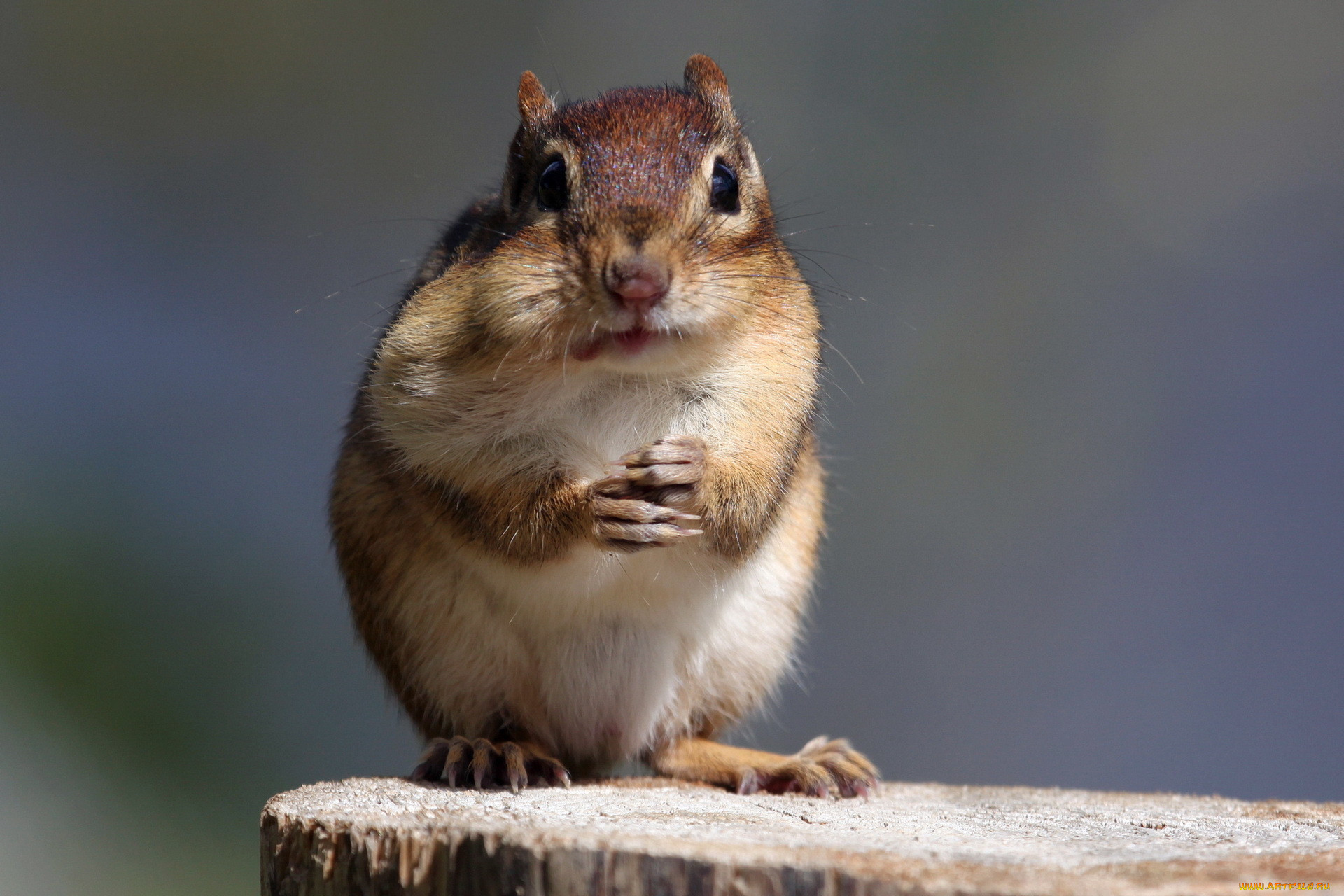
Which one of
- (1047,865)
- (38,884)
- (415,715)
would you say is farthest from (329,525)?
(38,884)

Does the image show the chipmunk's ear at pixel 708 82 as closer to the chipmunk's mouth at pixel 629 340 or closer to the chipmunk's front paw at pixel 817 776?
the chipmunk's mouth at pixel 629 340

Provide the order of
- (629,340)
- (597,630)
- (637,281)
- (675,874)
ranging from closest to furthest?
(675,874)
(637,281)
(629,340)
(597,630)

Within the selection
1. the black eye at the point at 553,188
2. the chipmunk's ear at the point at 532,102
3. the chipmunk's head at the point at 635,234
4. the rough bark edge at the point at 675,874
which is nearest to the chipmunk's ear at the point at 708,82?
the chipmunk's head at the point at 635,234

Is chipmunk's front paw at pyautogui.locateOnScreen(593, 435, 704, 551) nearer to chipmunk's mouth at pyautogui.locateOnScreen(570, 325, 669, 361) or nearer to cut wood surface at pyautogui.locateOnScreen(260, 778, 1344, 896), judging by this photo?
chipmunk's mouth at pyautogui.locateOnScreen(570, 325, 669, 361)

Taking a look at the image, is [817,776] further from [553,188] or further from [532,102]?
[532,102]

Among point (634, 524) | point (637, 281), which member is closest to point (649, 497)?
point (634, 524)

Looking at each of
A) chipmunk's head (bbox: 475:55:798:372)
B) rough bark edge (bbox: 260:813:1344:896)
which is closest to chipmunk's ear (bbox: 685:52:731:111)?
chipmunk's head (bbox: 475:55:798:372)

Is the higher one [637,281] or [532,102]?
[532,102]
